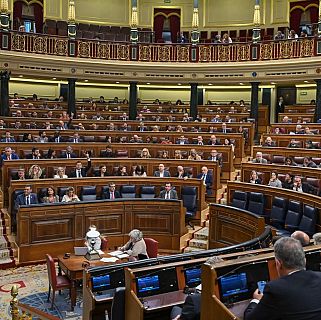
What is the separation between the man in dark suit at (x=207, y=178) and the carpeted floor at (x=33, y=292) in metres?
4.09

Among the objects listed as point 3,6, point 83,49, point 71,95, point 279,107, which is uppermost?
point 3,6

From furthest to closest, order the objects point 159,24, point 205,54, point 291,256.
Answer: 1. point 159,24
2. point 205,54
3. point 291,256

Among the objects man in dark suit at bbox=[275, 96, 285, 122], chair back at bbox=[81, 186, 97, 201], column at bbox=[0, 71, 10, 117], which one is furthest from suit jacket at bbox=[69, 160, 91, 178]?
man in dark suit at bbox=[275, 96, 285, 122]

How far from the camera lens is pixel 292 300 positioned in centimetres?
223

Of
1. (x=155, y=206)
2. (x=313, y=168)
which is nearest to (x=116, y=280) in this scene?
(x=155, y=206)

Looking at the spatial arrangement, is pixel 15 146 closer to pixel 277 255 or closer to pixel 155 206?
pixel 155 206

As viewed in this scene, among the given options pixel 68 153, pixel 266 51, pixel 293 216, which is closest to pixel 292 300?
pixel 293 216

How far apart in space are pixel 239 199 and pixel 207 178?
1595 mm

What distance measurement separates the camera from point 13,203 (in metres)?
8.52

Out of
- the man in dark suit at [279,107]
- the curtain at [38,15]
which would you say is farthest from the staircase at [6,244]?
the man in dark suit at [279,107]

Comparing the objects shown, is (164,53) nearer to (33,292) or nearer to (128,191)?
(128,191)

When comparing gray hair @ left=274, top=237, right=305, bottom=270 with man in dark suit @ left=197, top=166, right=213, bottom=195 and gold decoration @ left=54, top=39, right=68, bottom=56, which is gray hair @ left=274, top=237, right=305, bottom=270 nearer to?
man in dark suit @ left=197, top=166, right=213, bottom=195

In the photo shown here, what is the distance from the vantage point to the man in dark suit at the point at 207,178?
33.4 ft

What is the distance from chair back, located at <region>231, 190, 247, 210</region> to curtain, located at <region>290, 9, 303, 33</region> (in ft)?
40.6
